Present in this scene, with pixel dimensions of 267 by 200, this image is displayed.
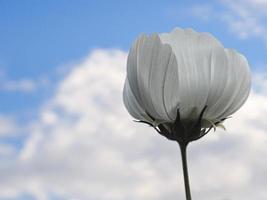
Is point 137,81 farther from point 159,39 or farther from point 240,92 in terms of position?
point 240,92

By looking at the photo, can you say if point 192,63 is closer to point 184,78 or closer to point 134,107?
point 184,78

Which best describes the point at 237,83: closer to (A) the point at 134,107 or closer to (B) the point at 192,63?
(B) the point at 192,63

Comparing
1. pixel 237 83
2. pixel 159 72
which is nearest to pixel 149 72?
pixel 159 72

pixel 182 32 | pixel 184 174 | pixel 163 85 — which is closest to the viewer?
pixel 184 174

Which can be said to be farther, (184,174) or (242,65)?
(242,65)

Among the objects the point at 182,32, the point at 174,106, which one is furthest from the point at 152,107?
the point at 182,32

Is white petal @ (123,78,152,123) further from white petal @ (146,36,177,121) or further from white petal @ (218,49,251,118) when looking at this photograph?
white petal @ (218,49,251,118)

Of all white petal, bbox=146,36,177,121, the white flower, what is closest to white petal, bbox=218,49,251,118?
the white flower
